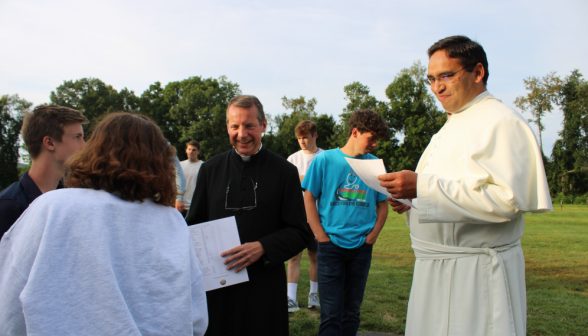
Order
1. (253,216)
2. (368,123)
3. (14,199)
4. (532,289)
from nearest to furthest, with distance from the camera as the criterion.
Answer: (14,199) < (253,216) < (368,123) < (532,289)

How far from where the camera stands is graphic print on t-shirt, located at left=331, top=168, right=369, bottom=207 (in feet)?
12.8

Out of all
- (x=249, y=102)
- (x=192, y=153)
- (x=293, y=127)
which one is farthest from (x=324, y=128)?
(x=249, y=102)

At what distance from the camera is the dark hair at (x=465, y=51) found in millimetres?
2352

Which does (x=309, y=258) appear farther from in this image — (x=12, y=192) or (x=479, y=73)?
(x=12, y=192)

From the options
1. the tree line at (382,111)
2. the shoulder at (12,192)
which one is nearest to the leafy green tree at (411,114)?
the tree line at (382,111)

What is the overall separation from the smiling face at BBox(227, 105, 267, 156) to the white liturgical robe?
122 cm

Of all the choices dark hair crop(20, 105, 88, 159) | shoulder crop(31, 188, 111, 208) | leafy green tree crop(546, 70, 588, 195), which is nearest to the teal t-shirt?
dark hair crop(20, 105, 88, 159)

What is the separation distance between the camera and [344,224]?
3779 millimetres

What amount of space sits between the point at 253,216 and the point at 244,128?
63 cm

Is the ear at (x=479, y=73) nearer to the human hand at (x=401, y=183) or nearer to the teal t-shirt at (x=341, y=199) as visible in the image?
the human hand at (x=401, y=183)

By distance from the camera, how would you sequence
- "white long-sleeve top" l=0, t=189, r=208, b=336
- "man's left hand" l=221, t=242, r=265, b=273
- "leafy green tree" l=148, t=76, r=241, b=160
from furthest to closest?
"leafy green tree" l=148, t=76, r=241, b=160, "man's left hand" l=221, t=242, r=265, b=273, "white long-sleeve top" l=0, t=189, r=208, b=336

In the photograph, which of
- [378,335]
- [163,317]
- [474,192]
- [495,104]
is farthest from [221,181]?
[378,335]

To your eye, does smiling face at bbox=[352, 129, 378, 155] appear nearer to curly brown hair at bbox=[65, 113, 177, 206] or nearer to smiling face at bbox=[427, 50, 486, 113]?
smiling face at bbox=[427, 50, 486, 113]

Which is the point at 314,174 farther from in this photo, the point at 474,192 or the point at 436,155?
the point at 474,192
